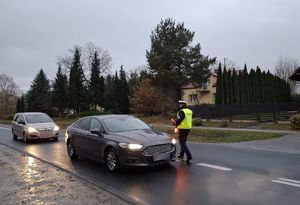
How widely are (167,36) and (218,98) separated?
981 centimetres

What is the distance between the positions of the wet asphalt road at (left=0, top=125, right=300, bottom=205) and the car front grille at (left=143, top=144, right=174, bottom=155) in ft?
1.75

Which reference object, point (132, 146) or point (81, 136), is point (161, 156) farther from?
point (81, 136)

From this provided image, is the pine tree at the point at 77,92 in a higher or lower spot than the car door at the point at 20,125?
higher

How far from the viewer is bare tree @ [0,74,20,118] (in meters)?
96.8

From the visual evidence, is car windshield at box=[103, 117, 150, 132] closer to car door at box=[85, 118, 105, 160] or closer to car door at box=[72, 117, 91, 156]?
car door at box=[85, 118, 105, 160]

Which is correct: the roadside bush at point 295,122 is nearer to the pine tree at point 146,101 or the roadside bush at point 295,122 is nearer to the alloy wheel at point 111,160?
the alloy wheel at point 111,160

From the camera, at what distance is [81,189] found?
25.8 feet

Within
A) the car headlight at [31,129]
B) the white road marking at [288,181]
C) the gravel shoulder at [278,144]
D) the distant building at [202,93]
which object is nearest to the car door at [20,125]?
the car headlight at [31,129]

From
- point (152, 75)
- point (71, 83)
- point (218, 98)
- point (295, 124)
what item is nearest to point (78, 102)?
point (71, 83)

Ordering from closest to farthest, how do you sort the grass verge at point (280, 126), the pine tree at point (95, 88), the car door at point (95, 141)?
the car door at point (95, 141)
the grass verge at point (280, 126)
the pine tree at point (95, 88)

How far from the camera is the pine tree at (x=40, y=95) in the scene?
72000mm

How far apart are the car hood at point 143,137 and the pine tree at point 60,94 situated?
56829 millimetres

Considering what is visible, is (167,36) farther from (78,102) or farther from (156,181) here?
(156,181)

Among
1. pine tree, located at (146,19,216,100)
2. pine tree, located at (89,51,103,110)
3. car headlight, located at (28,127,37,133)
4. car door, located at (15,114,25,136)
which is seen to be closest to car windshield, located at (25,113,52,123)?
car door, located at (15,114,25,136)
